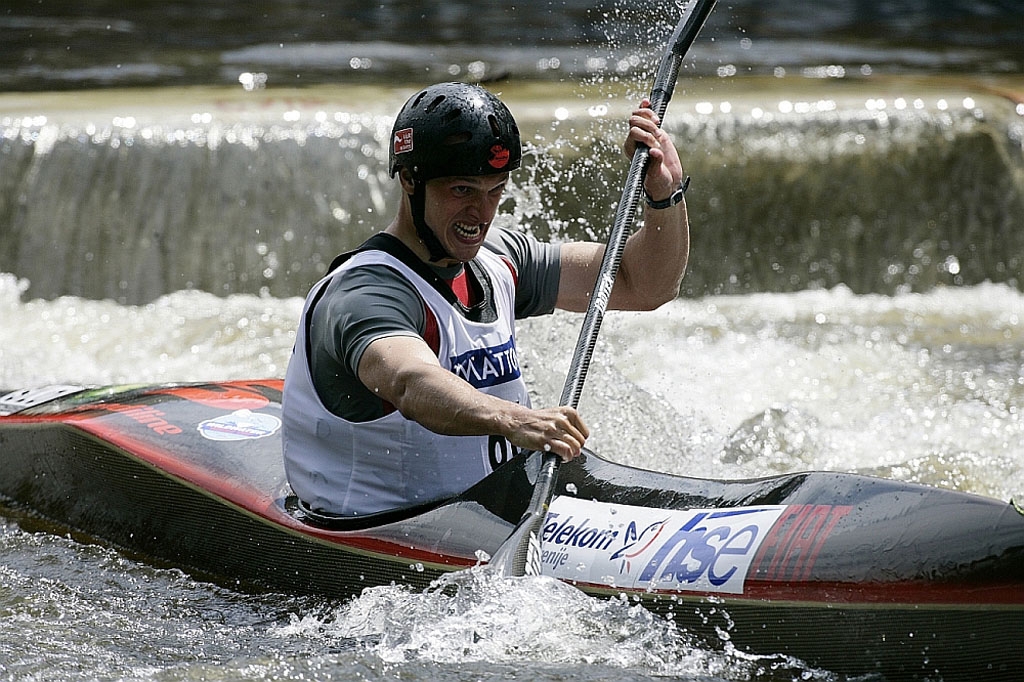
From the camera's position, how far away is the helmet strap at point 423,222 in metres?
3.00

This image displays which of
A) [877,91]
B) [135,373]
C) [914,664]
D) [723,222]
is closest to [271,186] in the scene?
[135,373]

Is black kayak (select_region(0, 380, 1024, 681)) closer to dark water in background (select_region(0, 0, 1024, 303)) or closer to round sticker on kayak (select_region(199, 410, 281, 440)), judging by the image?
round sticker on kayak (select_region(199, 410, 281, 440))

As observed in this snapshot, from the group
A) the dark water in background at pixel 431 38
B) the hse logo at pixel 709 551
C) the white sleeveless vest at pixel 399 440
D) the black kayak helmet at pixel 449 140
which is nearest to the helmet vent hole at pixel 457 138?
the black kayak helmet at pixel 449 140

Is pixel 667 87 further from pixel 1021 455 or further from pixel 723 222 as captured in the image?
pixel 723 222

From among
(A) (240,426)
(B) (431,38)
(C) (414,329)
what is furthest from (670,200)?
(B) (431,38)

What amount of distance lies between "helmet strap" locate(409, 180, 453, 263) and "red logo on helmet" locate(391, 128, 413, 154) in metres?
0.08

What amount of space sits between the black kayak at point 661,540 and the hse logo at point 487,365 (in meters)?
0.22

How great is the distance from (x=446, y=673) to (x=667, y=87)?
1736 mm

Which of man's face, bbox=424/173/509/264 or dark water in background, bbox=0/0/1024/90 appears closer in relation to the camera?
man's face, bbox=424/173/509/264

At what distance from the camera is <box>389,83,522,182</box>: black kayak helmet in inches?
116

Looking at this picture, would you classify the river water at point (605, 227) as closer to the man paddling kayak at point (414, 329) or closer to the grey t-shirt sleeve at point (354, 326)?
the man paddling kayak at point (414, 329)

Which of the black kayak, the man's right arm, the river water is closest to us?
the black kayak

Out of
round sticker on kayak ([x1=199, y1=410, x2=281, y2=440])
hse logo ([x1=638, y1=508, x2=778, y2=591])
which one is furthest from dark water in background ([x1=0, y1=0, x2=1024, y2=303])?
hse logo ([x1=638, y1=508, x2=778, y2=591])

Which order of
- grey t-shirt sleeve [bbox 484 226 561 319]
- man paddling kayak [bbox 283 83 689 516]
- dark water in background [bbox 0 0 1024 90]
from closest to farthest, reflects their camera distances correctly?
1. man paddling kayak [bbox 283 83 689 516]
2. grey t-shirt sleeve [bbox 484 226 561 319]
3. dark water in background [bbox 0 0 1024 90]
